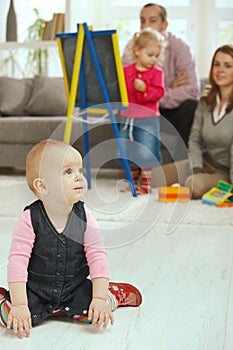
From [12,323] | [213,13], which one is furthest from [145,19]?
[12,323]

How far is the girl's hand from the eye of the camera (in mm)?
1778

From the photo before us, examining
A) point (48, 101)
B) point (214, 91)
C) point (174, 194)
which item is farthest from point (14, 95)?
point (174, 194)

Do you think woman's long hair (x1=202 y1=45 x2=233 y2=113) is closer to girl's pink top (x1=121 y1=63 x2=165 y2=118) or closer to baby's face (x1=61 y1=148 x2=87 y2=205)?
girl's pink top (x1=121 y1=63 x2=165 y2=118)

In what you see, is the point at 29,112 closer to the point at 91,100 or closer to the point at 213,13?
the point at 91,100

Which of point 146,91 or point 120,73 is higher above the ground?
point 120,73

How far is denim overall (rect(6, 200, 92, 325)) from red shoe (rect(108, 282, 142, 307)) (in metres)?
0.14

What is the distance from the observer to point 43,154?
6.02ft

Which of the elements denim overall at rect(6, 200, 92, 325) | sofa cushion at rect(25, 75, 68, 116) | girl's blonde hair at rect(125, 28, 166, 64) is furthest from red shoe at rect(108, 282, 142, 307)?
sofa cushion at rect(25, 75, 68, 116)

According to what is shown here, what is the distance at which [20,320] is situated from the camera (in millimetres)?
1791

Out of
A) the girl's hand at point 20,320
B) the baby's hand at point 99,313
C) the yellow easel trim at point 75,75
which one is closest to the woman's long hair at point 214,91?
the yellow easel trim at point 75,75

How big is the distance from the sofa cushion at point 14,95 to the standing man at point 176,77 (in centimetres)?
80

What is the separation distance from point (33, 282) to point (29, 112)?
3.25m

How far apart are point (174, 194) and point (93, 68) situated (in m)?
0.81

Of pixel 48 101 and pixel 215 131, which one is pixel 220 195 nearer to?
pixel 215 131
